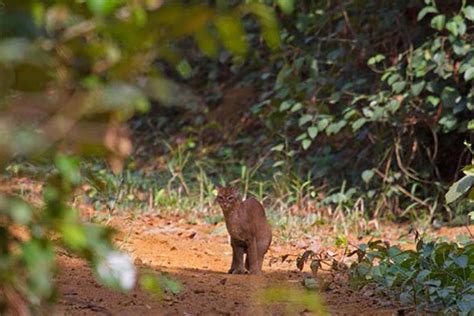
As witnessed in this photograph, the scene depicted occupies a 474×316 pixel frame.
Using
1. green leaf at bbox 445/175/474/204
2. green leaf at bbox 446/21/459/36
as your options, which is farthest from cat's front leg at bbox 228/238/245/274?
green leaf at bbox 446/21/459/36

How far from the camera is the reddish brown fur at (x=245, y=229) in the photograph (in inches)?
236

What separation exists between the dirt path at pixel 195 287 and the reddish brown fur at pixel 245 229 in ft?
0.38

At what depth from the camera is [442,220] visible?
833 cm

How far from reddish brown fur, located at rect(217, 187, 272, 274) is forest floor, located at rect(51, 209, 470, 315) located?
4.1 inches

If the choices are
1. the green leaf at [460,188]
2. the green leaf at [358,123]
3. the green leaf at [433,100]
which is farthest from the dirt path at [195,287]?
the green leaf at [433,100]

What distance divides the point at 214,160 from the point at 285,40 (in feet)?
5.73

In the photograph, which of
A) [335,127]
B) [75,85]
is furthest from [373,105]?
[75,85]

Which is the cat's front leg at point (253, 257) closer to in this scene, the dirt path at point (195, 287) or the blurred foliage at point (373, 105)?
the dirt path at point (195, 287)

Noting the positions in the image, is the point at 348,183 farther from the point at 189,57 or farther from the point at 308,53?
the point at 189,57

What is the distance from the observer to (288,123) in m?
9.88

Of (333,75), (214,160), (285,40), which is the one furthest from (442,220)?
(214,160)

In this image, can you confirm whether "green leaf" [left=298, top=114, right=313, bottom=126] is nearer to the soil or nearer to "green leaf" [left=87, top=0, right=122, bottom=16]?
the soil

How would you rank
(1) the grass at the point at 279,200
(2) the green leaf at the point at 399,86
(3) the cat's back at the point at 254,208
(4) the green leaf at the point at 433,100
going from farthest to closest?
(2) the green leaf at the point at 399,86, (4) the green leaf at the point at 433,100, (1) the grass at the point at 279,200, (3) the cat's back at the point at 254,208

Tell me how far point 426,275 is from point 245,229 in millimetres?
1805
